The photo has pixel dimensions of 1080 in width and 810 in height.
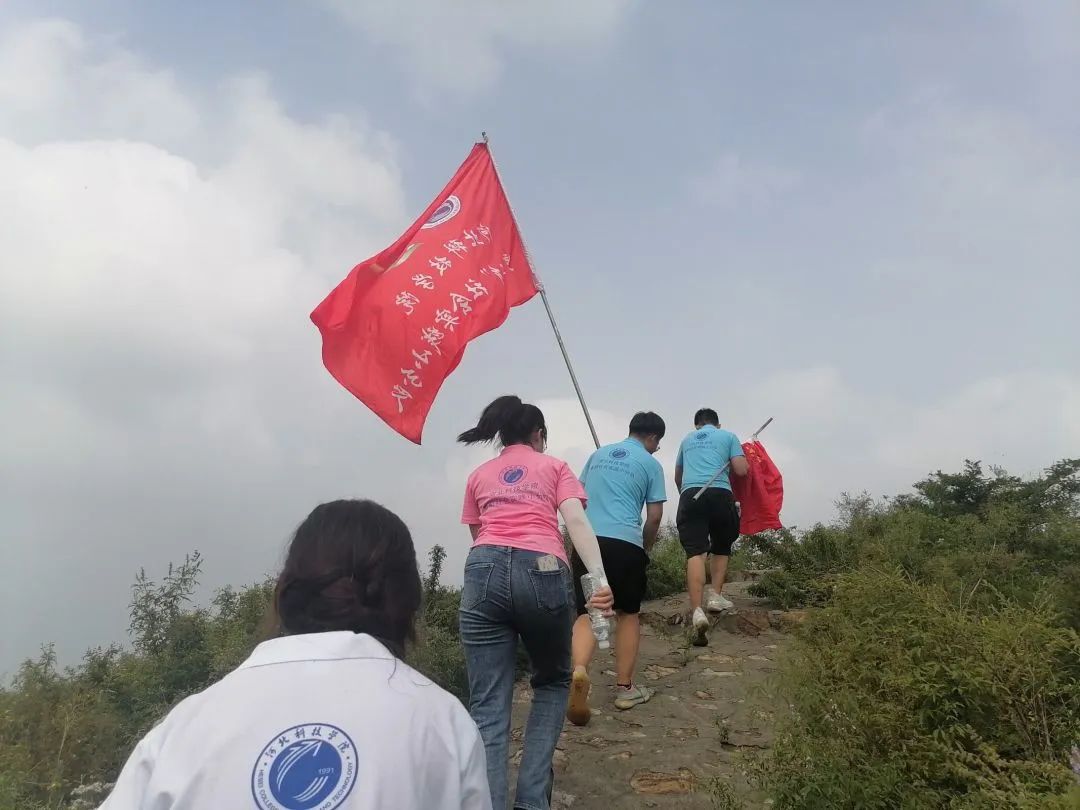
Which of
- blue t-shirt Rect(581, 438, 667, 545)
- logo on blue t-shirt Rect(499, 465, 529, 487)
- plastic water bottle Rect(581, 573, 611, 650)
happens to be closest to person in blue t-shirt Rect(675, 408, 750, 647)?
blue t-shirt Rect(581, 438, 667, 545)

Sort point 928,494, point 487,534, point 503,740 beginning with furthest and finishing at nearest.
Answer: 1. point 928,494
2. point 487,534
3. point 503,740

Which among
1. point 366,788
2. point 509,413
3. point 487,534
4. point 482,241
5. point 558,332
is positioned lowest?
point 366,788


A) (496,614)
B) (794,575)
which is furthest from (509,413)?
(794,575)

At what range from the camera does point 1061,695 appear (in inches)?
108

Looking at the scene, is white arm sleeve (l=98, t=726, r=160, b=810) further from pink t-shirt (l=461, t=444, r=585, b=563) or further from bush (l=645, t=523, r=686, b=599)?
bush (l=645, t=523, r=686, b=599)

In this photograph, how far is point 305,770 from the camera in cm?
128

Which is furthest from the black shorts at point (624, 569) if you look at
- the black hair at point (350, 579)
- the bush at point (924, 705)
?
the black hair at point (350, 579)

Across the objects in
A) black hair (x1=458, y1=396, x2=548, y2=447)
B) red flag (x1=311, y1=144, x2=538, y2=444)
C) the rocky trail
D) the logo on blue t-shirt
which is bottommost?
the rocky trail

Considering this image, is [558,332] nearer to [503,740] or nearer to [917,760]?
[503,740]

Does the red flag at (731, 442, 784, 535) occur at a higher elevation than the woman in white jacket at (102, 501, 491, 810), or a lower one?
higher

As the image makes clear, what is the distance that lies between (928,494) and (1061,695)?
8.91 meters

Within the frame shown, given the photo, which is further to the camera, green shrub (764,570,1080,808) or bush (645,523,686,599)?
bush (645,523,686,599)

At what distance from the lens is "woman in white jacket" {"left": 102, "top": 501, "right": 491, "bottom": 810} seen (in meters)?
1.26

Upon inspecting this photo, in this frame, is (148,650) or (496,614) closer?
(496,614)
